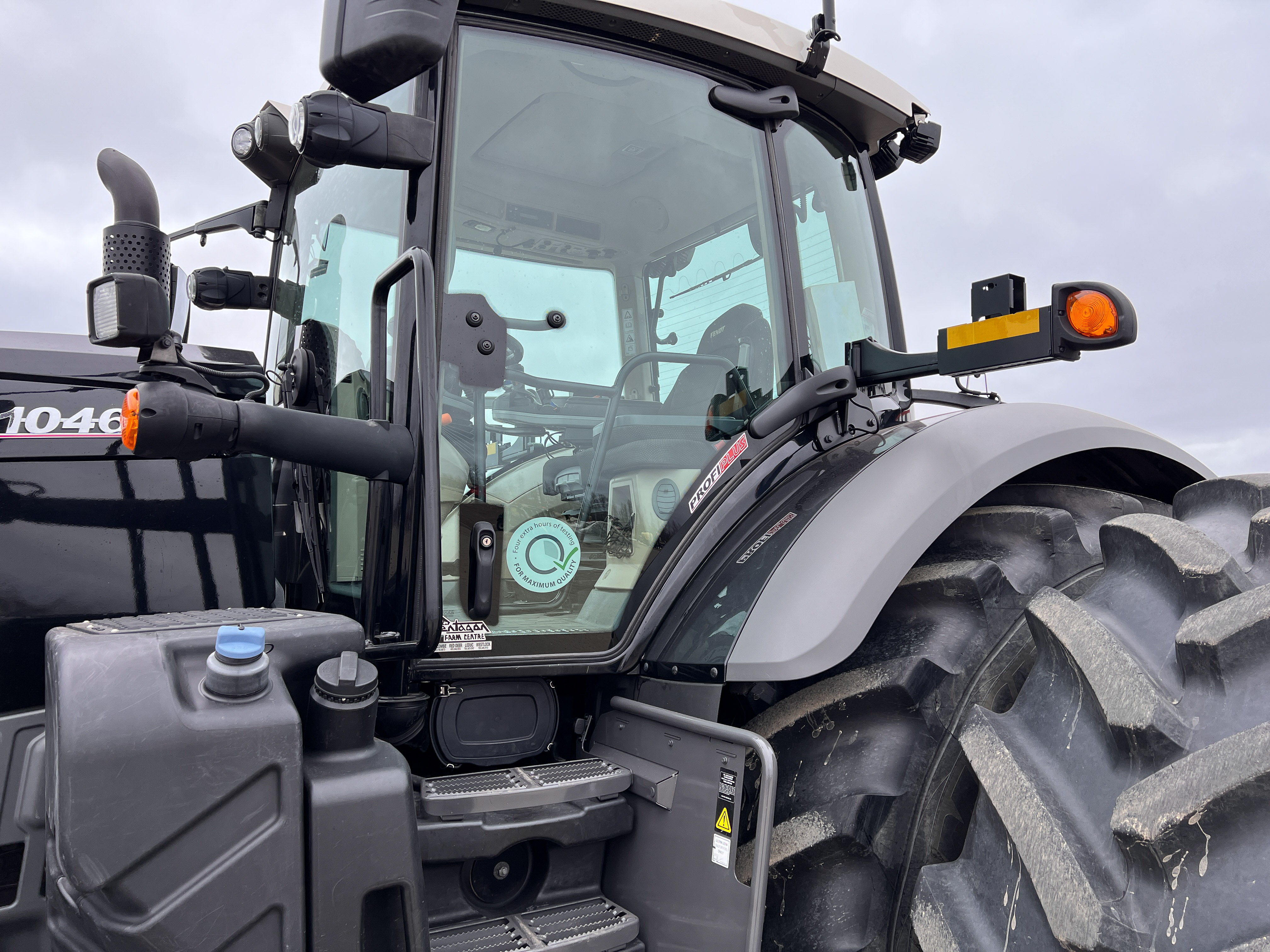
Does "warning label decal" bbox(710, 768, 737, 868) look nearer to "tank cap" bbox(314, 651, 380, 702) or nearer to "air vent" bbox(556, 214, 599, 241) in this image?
"tank cap" bbox(314, 651, 380, 702)

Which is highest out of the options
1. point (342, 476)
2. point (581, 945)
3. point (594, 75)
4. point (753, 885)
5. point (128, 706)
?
point (594, 75)

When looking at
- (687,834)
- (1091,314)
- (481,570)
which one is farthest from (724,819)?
(1091,314)

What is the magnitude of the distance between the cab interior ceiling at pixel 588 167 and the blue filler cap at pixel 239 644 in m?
0.88

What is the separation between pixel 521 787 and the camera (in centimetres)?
175

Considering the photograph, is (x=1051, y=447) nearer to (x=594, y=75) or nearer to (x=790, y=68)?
(x=790, y=68)

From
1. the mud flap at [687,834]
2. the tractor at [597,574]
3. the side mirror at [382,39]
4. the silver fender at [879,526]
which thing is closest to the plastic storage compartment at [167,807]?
the tractor at [597,574]

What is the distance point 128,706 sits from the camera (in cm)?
128

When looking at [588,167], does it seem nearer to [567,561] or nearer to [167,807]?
[567,561]

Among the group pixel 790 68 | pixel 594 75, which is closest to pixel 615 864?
pixel 594 75

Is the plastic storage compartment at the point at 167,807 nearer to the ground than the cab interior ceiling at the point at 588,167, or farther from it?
nearer to the ground

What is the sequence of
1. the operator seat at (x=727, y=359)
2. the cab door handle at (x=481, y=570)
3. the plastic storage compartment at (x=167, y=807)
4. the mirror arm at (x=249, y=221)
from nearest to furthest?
the plastic storage compartment at (x=167, y=807) < the cab door handle at (x=481, y=570) < the operator seat at (x=727, y=359) < the mirror arm at (x=249, y=221)

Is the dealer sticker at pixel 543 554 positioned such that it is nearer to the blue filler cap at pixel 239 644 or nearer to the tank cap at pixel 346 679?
the tank cap at pixel 346 679

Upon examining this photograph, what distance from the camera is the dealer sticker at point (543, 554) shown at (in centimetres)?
188

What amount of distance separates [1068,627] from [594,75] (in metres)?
1.44
